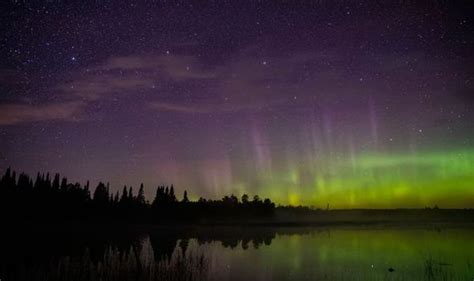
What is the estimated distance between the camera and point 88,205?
129125 millimetres

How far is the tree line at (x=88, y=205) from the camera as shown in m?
109

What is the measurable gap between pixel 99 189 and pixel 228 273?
119 meters

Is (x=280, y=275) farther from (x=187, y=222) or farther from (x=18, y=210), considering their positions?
(x=187, y=222)

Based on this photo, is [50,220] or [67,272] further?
[50,220]

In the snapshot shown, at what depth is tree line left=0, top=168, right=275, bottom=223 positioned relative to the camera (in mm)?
108875

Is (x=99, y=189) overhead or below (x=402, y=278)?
overhead

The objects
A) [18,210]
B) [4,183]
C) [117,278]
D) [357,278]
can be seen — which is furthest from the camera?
[4,183]

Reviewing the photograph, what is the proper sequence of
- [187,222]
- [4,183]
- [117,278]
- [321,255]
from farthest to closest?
[187,222], [4,183], [321,255], [117,278]

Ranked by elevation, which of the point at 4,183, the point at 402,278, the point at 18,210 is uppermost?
the point at 4,183

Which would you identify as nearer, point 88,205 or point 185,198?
point 88,205

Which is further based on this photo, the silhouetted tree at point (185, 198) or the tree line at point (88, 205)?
the silhouetted tree at point (185, 198)

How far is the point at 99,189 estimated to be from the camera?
143000mm

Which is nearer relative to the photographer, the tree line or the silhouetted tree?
the tree line

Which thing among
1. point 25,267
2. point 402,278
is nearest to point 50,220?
point 25,267
